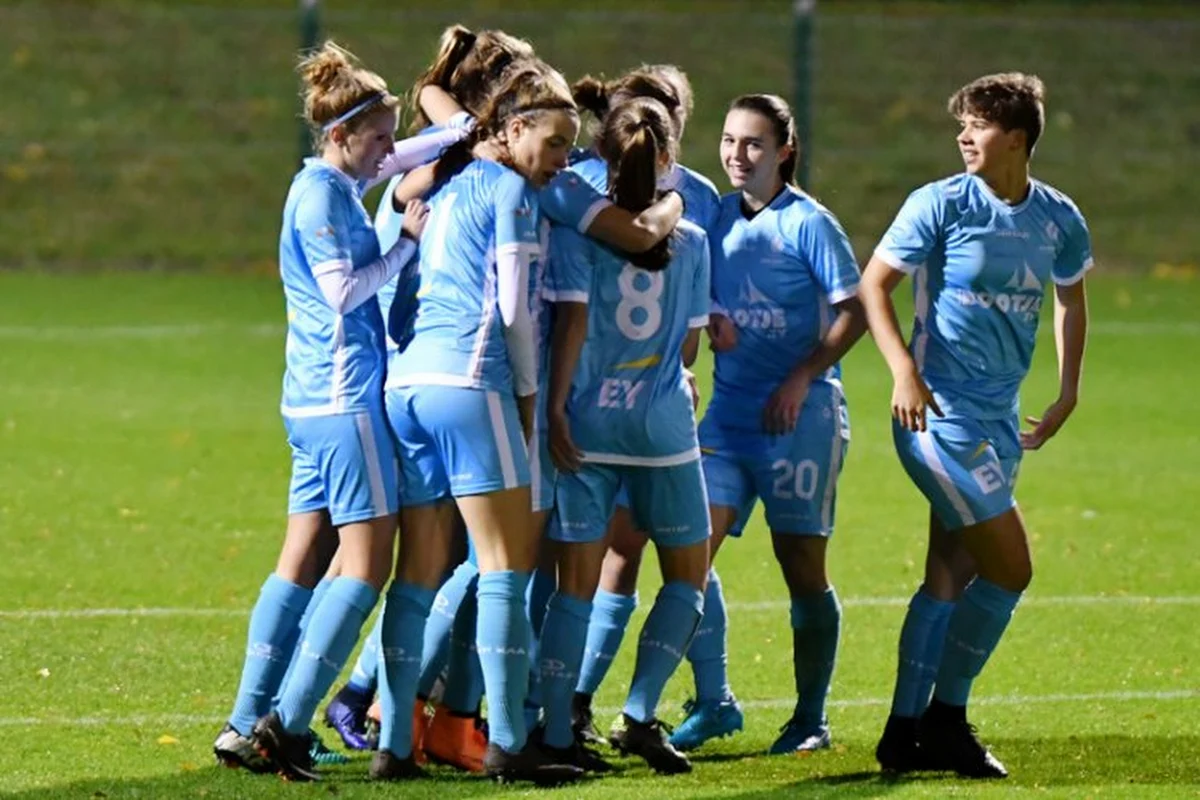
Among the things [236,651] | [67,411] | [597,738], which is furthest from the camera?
[67,411]

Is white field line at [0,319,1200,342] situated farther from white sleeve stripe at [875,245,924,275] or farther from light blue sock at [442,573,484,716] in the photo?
white sleeve stripe at [875,245,924,275]

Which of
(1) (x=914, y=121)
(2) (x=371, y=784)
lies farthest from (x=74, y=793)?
(1) (x=914, y=121)

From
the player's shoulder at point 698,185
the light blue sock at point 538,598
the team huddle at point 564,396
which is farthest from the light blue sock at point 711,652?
the player's shoulder at point 698,185

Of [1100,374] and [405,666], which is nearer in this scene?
[405,666]

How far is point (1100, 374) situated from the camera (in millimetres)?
15445

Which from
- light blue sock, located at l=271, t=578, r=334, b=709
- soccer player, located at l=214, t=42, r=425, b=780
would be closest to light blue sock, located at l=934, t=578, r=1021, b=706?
soccer player, located at l=214, t=42, r=425, b=780

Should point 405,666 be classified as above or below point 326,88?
below

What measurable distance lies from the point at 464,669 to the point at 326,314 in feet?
3.60

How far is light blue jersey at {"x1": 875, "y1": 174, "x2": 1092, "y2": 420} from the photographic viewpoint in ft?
21.5

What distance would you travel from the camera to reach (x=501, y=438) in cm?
612

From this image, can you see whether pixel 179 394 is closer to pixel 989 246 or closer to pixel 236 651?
pixel 236 651

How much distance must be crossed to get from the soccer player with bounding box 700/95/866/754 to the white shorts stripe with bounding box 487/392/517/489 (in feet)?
3.45

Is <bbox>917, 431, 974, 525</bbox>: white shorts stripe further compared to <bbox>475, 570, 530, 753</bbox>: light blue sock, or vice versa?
<bbox>917, 431, 974, 525</bbox>: white shorts stripe

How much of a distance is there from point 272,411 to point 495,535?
7796mm
